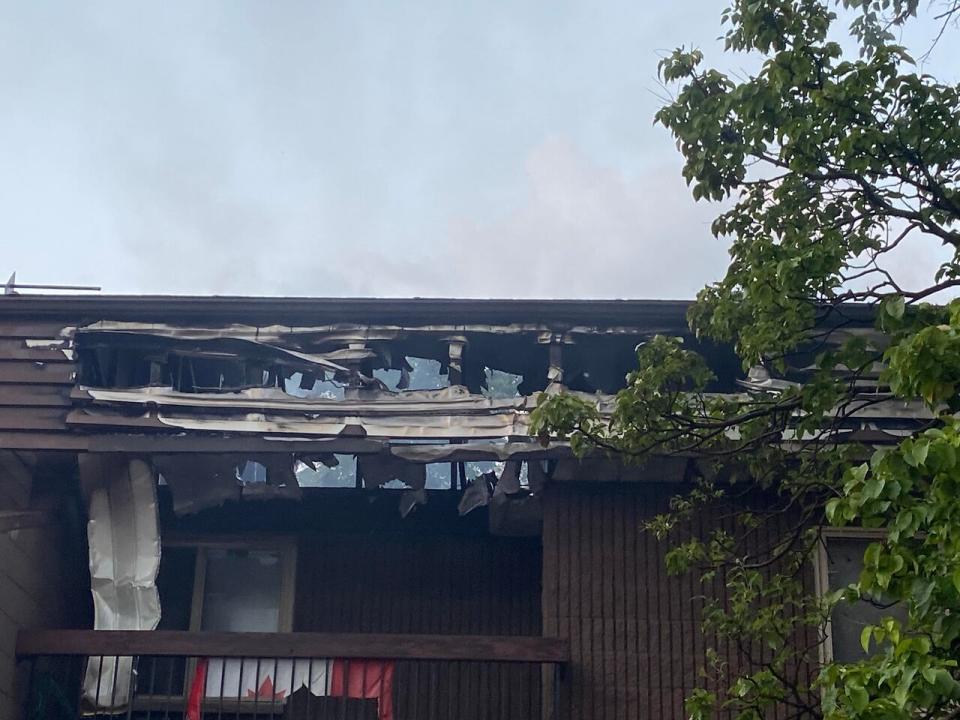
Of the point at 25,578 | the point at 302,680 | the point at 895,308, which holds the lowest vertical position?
the point at 302,680

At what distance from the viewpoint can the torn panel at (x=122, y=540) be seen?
9938 millimetres

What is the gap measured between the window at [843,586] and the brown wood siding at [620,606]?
14.1 inches

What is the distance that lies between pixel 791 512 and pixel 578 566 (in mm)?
1748

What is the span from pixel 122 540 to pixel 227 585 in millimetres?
1144

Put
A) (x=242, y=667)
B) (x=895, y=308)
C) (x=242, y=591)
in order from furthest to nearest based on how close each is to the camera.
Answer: (x=242, y=591) → (x=242, y=667) → (x=895, y=308)

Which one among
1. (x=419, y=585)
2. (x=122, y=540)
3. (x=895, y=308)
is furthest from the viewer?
(x=419, y=585)

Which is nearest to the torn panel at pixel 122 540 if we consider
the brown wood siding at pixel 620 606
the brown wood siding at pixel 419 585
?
the brown wood siding at pixel 419 585

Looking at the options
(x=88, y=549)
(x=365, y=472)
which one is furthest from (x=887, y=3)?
(x=88, y=549)

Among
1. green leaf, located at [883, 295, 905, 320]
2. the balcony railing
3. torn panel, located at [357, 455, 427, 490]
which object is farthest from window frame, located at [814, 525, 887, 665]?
green leaf, located at [883, 295, 905, 320]

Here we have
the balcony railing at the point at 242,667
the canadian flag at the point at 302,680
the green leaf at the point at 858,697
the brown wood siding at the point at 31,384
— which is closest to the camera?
the green leaf at the point at 858,697

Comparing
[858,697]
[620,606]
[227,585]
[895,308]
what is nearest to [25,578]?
[227,585]

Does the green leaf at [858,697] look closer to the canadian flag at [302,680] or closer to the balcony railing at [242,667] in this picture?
the balcony railing at [242,667]

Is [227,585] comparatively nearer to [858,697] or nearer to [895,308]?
[895,308]

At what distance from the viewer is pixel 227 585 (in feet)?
35.6
